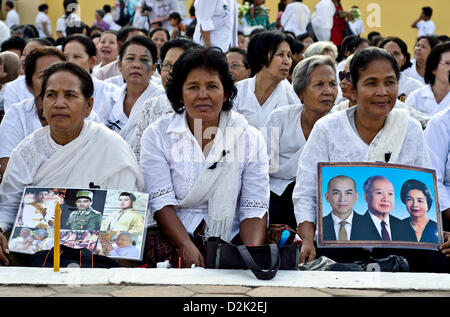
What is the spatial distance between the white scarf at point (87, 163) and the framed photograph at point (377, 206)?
3.58 ft

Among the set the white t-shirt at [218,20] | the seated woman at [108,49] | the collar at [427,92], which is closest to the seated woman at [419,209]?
the collar at [427,92]

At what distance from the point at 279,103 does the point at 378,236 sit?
2289 millimetres

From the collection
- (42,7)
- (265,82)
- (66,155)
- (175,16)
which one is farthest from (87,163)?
(42,7)

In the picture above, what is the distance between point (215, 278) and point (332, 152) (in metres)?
1.28

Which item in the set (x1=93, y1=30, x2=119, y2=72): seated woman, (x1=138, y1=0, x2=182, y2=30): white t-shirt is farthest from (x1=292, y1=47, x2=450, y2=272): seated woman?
(x1=138, y1=0, x2=182, y2=30): white t-shirt

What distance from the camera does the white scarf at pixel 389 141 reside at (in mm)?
3475

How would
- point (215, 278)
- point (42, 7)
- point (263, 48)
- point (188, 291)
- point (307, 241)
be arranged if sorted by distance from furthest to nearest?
point (42, 7)
point (263, 48)
point (307, 241)
point (215, 278)
point (188, 291)

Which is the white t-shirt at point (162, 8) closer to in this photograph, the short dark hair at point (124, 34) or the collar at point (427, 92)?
the short dark hair at point (124, 34)

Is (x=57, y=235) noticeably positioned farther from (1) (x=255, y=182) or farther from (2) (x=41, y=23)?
(2) (x=41, y=23)

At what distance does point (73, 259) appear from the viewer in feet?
9.77

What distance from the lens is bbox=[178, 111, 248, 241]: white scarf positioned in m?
3.48
